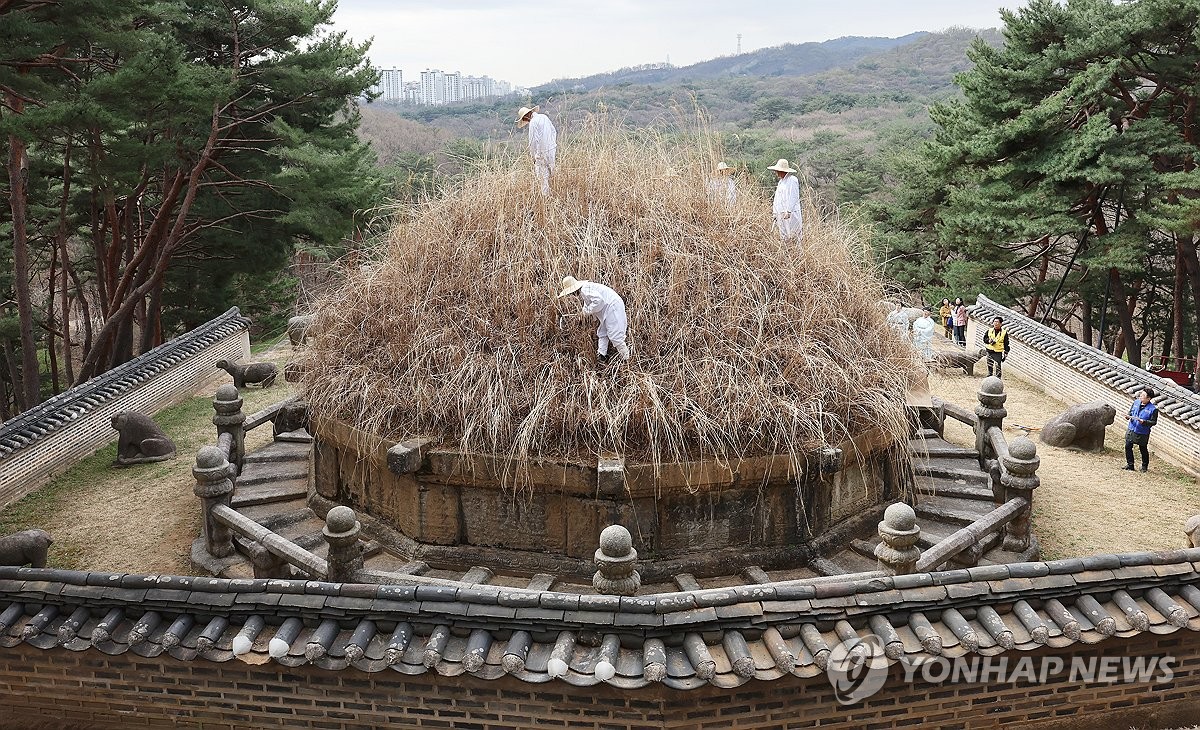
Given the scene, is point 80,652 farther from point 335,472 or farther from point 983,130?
point 983,130

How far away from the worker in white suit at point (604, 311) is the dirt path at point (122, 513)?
451 cm

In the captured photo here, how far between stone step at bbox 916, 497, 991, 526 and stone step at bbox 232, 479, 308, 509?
621cm

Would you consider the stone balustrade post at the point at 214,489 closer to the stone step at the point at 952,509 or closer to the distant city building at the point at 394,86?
the stone step at the point at 952,509

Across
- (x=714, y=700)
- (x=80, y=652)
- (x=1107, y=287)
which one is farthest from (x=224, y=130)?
(x=1107, y=287)

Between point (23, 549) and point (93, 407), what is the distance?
532cm

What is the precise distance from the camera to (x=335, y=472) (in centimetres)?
768

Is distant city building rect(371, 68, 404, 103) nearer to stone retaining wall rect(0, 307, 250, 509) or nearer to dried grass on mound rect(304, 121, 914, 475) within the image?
stone retaining wall rect(0, 307, 250, 509)

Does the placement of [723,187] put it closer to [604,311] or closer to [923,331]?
[604,311]

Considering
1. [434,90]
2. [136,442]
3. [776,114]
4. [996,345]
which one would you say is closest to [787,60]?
[776,114]

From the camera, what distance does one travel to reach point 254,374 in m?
14.7

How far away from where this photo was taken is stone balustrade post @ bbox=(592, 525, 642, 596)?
521cm

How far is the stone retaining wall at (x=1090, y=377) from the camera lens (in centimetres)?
1057

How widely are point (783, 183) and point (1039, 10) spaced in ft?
42.3

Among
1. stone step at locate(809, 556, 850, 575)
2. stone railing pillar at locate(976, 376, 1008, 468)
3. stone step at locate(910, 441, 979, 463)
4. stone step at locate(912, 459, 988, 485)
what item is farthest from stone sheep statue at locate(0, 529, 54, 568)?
stone railing pillar at locate(976, 376, 1008, 468)
